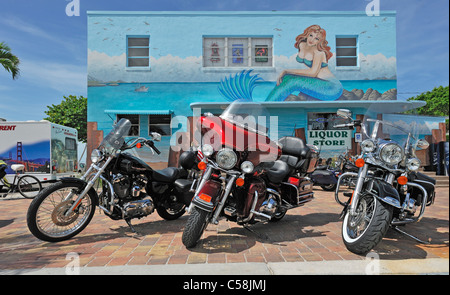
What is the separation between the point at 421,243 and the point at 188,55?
1009 cm

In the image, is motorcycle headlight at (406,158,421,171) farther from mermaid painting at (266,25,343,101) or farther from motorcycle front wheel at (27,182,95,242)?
mermaid painting at (266,25,343,101)

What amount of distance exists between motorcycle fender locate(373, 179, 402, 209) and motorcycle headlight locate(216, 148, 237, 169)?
1531 millimetres

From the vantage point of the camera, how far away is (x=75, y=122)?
23.5m

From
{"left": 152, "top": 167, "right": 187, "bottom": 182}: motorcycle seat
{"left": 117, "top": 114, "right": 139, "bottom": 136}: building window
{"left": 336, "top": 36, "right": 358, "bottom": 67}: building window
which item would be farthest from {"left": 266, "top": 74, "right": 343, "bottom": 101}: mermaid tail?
{"left": 152, "top": 167, "right": 187, "bottom": 182}: motorcycle seat

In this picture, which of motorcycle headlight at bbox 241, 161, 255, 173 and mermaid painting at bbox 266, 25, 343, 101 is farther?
mermaid painting at bbox 266, 25, 343, 101

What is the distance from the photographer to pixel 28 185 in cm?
896

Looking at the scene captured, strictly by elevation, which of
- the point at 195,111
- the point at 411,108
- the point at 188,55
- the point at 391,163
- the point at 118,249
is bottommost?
the point at 118,249

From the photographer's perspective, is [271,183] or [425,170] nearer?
[271,183]

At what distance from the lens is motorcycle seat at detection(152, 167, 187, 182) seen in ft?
13.9

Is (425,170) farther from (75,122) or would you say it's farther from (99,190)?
(75,122)

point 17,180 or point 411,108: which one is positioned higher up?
point 411,108

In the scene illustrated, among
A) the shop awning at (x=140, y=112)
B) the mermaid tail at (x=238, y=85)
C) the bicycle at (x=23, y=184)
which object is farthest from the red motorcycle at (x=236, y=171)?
the shop awning at (x=140, y=112)

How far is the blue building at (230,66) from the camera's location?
11484 mm
